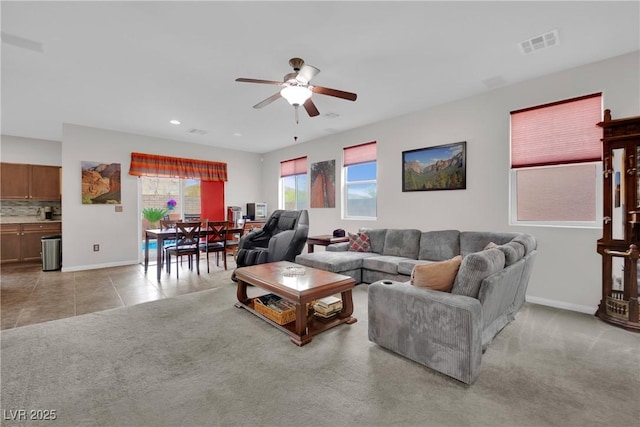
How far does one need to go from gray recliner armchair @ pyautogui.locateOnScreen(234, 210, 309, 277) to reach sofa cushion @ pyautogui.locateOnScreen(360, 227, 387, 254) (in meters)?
1.15

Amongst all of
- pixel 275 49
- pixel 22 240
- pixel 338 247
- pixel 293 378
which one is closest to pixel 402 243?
pixel 338 247

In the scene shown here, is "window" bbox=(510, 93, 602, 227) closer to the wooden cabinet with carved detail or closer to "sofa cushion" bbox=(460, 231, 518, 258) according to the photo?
the wooden cabinet with carved detail

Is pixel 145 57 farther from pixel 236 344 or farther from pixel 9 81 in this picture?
pixel 236 344

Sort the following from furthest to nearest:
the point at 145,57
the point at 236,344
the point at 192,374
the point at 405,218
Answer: the point at 405,218 < the point at 145,57 < the point at 236,344 < the point at 192,374

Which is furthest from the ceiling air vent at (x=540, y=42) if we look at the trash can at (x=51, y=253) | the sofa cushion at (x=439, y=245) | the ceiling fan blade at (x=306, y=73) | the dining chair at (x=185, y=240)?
the trash can at (x=51, y=253)

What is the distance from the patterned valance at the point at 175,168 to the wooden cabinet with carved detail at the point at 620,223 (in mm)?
6647

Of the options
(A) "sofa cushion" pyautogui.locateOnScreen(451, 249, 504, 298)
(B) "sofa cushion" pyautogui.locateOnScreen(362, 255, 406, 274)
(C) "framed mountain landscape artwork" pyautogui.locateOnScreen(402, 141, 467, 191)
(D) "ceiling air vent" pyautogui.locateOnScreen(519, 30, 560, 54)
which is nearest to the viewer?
(A) "sofa cushion" pyautogui.locateOnScreen(451, 249, 504, 298)

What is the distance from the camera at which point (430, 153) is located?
14.2 feet

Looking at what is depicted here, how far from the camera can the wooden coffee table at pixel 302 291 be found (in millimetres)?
2393

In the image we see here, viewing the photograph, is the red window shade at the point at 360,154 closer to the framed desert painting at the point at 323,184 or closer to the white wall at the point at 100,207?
the framed desert painting at the point at 323,184

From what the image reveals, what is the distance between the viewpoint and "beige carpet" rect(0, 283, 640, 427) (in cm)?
156

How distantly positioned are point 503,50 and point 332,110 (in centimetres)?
231

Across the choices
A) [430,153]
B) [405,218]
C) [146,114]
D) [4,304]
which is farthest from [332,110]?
[4,304]

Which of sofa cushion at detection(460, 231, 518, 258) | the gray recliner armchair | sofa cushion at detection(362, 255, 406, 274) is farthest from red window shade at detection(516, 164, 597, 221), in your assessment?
the gray recliner armchair
